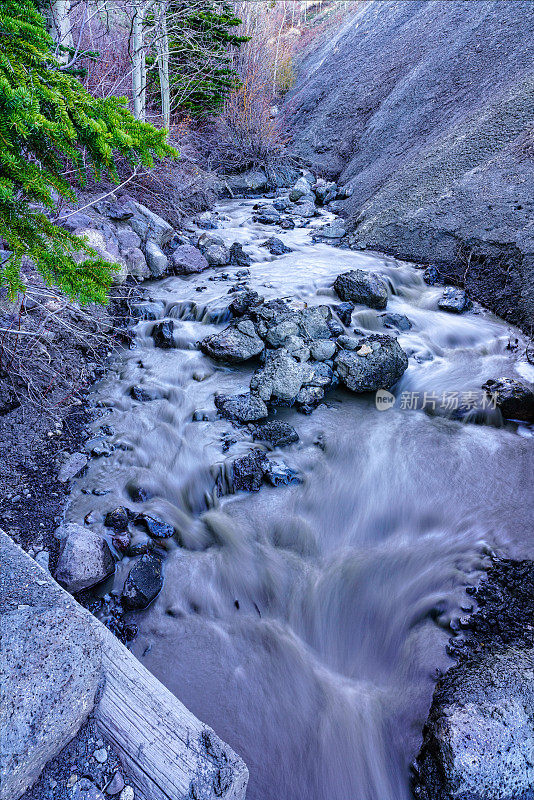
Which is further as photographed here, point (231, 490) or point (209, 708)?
point (231, 490)

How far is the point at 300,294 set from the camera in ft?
20.3

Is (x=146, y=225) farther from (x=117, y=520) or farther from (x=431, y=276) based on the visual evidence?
(x=117, y=520)

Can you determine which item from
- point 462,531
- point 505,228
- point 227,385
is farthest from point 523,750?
point 505,228

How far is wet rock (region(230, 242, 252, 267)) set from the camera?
24.0 feet

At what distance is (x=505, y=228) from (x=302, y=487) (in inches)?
185

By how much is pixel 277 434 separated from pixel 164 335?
207 cm

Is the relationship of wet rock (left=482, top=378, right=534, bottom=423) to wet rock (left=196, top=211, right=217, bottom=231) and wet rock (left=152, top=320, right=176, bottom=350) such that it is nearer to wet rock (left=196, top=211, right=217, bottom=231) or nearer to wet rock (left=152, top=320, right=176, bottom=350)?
wet rock (left=152, top=320, right=176, bottom=350)

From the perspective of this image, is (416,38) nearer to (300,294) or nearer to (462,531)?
(300,294)

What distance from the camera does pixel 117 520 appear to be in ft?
9.89

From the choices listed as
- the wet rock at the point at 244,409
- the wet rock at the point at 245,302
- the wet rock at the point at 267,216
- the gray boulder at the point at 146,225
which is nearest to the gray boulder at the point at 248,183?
the wet rock at the point at 267,216

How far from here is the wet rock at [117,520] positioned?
3.01m

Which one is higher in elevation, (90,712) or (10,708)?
(10,708)

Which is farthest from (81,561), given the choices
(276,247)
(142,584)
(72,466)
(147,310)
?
(276,247)

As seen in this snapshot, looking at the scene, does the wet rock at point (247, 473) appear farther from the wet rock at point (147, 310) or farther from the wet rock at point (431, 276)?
the wet rock at point (431, 276)
